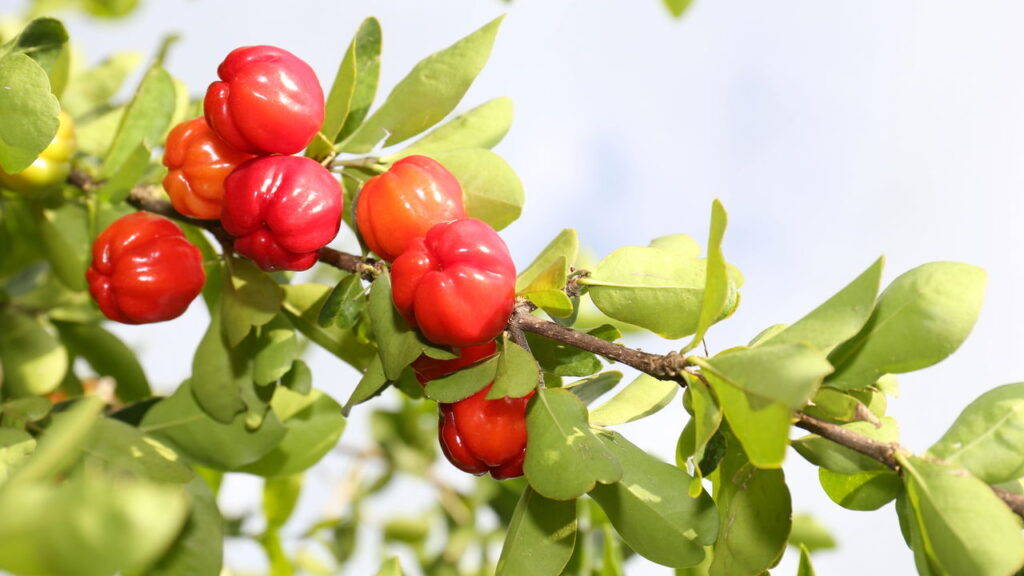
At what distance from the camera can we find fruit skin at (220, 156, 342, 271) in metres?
1.13

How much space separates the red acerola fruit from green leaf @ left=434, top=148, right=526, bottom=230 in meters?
Result: 0.27

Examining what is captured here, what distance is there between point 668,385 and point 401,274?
389mm

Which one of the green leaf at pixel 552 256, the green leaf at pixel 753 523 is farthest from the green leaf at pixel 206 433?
the green leaf at pixel 753 523

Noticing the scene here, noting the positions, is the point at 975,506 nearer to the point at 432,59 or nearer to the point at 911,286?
the point at 911,286

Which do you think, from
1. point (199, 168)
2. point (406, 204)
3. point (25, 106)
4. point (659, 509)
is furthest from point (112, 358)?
point (659, 509)

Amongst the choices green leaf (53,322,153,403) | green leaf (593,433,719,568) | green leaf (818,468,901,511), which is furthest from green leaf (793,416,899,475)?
green leaf (53,322,153,403)

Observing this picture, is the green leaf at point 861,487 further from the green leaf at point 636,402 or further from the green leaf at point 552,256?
the green leaf at point 552,256

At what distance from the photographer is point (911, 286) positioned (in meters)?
1.03

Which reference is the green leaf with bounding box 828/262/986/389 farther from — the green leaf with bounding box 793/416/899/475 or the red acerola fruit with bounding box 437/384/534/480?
the red acerola fruit with bounding box 437/384/534/480

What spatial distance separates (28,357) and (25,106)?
0.84 meters

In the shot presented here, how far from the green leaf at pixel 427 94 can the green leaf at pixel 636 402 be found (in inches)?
18.1

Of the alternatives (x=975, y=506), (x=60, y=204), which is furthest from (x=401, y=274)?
(x=60, y=204)

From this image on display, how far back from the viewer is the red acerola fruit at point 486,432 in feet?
3.71

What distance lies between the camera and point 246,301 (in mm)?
1282
